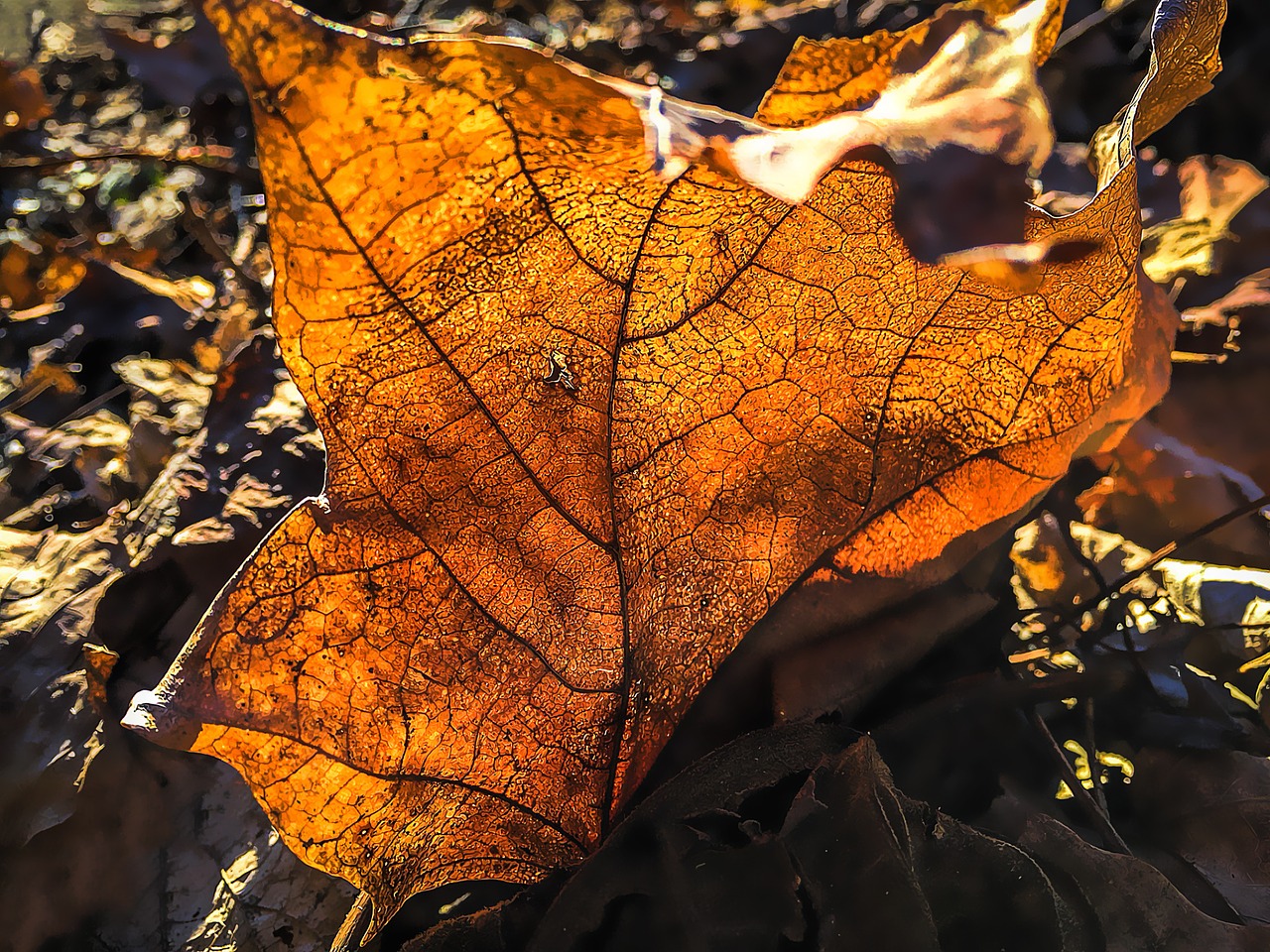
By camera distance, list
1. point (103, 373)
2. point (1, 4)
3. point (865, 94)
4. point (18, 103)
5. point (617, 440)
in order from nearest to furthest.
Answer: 1. point (617, 440)
2. point (865, 94)
3. point (103, 373)
4. point (18, 103)
5. point (1, 4)

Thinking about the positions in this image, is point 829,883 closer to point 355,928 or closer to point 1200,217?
point 355,928

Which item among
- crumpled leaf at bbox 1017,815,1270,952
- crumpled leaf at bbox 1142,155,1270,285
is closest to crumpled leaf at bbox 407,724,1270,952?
crumpled leaf at bbox 1017,815,1270,952

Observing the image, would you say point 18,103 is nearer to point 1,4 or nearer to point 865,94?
point 1,4

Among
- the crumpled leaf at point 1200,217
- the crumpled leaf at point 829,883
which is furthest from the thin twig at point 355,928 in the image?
the crumpled leaf at point 1200,217

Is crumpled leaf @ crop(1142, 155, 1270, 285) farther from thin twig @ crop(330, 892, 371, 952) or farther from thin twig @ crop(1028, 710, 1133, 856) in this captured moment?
thin twig @ crop(330, 892, 371, 952)

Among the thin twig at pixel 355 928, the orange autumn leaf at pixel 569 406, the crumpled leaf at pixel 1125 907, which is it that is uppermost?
the orange autumn leaf at pixel 569 406

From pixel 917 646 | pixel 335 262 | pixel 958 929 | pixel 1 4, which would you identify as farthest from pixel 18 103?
pixel 958 929

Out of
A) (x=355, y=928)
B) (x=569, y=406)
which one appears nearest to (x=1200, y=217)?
(x=569, y=406)

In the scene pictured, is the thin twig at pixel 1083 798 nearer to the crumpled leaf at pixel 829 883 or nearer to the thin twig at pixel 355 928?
the crumpled leaf at pixel 829 883

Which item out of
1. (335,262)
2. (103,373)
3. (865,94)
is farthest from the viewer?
(103,373)
